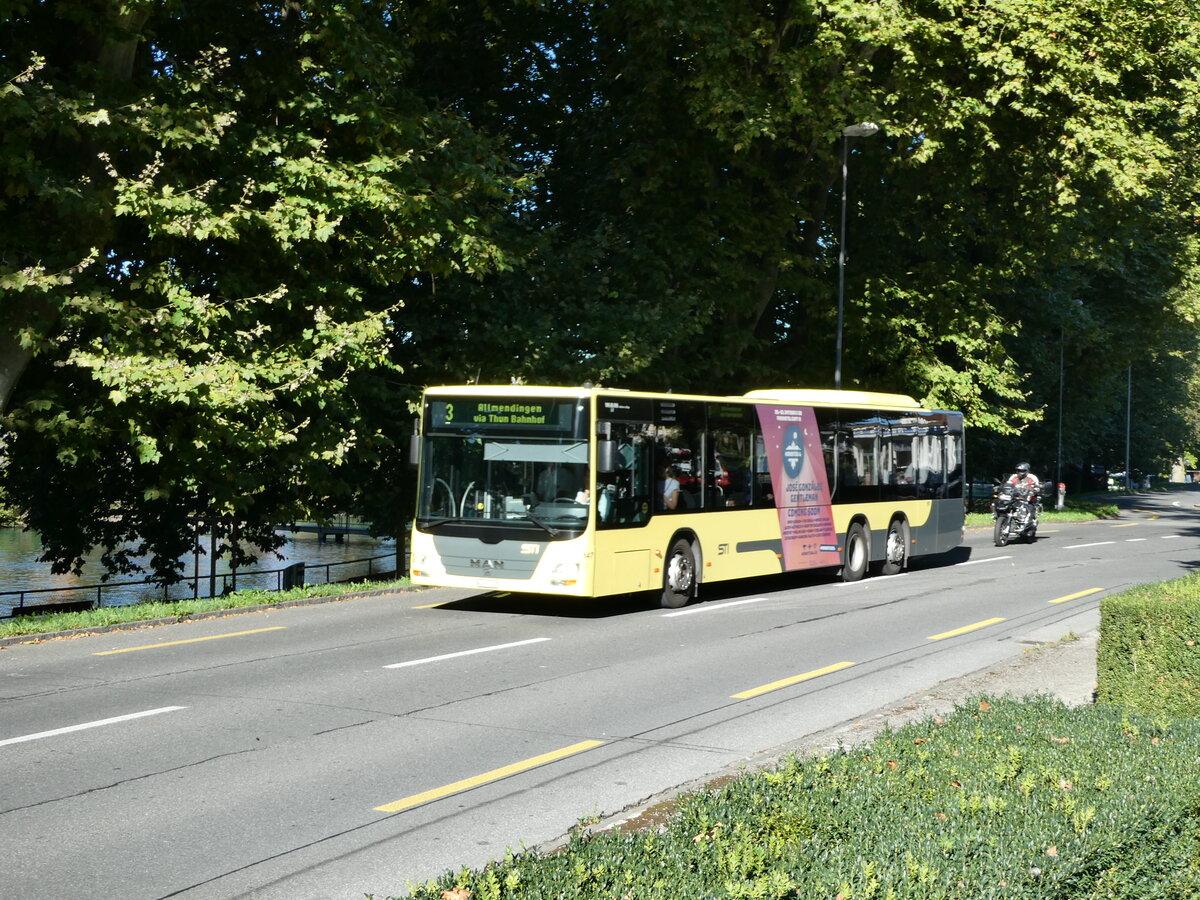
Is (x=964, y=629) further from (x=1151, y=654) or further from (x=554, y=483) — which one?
(x=1151, y=654)

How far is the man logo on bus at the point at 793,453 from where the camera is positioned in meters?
19.6

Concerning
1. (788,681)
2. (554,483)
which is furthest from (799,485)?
(788,681)

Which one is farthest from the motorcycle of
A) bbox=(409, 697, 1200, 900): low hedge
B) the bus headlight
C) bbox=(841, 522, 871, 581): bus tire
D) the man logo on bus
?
bbox=(409, 697, 1200, 900): low hedge

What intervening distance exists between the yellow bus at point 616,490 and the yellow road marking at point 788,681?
3797mm

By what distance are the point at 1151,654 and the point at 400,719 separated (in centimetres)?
525

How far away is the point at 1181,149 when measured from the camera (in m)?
32.8

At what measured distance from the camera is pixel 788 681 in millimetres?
11438

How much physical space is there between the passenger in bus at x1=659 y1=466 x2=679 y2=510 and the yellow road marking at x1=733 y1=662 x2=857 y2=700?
4.66 meters

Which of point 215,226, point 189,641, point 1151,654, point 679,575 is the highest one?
point 215,226

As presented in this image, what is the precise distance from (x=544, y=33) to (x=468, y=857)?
76.5 ft

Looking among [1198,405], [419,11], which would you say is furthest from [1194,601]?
[1198,405]

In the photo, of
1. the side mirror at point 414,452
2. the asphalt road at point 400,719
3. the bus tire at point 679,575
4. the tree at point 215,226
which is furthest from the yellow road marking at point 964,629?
the tree at point 215,226

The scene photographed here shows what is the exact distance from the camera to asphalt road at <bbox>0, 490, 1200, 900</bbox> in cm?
634

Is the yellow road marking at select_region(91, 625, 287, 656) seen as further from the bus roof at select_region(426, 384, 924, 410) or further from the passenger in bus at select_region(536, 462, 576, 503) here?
the bus roof at select_region(426, 384, 924, 410)
